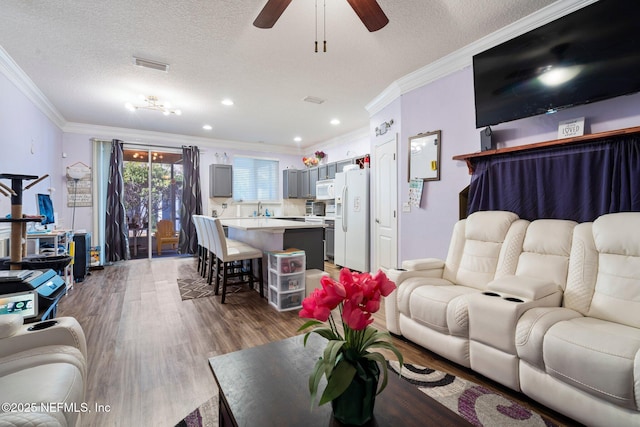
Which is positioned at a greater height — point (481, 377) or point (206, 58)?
point (206, 58)

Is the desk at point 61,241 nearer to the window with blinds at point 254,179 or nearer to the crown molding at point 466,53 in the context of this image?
the window with blinds at point 254,179

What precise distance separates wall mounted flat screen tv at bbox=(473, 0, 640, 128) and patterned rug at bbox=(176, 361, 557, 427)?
6.84 ft

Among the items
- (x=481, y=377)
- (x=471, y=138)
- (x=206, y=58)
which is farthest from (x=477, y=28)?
(x=481, y=377)

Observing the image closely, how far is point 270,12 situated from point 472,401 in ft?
8.62

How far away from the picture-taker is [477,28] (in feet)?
8.54

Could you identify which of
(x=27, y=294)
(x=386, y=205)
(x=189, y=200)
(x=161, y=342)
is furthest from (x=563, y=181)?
(x=189, y=200)

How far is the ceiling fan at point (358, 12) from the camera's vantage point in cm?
171

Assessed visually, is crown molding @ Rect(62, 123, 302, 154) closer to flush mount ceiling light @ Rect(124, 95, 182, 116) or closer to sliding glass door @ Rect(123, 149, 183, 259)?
sliding glass door @ Rect(123, 149, 183, 259)

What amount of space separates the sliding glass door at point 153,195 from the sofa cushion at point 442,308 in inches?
224

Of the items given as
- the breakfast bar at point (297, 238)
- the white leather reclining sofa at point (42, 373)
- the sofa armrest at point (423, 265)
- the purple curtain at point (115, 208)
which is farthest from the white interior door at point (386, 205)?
the purple curtain at point (115, 208)

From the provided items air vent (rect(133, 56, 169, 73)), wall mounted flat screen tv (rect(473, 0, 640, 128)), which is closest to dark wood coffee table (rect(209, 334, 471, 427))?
wall mounted flat screen tv (rect(473, 0, 640, 128))

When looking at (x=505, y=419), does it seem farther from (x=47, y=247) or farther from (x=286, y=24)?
(x=47, y=247)

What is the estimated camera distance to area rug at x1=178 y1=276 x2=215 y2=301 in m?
3.72

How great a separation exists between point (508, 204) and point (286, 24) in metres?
2.51
